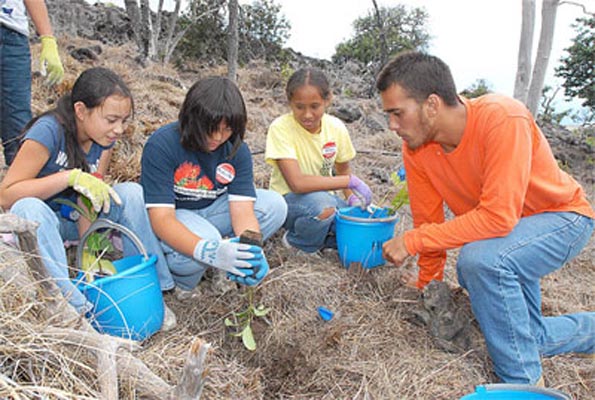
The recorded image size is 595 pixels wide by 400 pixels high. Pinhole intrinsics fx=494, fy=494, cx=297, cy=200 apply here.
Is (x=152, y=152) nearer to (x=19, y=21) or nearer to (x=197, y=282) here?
(x=197, y=282)

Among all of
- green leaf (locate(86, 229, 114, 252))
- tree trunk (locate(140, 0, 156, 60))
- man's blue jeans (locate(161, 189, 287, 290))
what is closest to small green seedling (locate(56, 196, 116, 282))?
green leaf (locate(86, 229, 114, 252))

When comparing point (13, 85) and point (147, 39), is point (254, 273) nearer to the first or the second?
point (13, 85)

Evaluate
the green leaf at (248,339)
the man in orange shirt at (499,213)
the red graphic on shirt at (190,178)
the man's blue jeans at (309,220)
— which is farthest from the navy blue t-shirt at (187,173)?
the man in orange shirt at (499,213)

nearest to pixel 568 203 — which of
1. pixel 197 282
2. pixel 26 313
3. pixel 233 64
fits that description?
pixel 197 282

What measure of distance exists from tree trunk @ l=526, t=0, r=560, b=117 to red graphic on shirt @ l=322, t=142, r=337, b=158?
13.5 ft

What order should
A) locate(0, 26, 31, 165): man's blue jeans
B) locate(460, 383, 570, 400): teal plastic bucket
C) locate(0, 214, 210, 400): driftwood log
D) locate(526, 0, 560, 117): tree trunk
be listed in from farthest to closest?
locate(526, 0, 560, 117): tree trunk → locate(0, 26, 31, 165): man's blue jeans → locate(460, 383, 570, 400): teal plastic bucket → locate(0, 214, 210, 400): driftwood log

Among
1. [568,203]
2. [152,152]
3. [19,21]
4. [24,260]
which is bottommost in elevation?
[24,260]

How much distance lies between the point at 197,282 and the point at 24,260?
806 millimetres

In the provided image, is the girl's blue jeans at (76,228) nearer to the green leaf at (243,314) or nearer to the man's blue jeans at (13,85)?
the green leaf at (243,314)

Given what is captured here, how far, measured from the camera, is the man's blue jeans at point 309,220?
2.31 meters

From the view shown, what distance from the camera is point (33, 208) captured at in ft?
4.69

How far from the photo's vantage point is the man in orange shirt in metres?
1.54

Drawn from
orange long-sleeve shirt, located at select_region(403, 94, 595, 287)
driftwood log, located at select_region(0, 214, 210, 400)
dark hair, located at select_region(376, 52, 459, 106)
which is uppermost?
dark hair, located at select_region(376, 52, 459, 106)

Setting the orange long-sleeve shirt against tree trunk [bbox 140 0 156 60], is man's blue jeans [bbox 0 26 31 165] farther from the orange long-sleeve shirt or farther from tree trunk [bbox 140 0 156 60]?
tree trunk [bbox 140 0 156 60]
